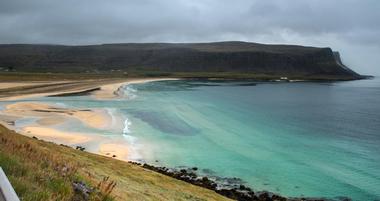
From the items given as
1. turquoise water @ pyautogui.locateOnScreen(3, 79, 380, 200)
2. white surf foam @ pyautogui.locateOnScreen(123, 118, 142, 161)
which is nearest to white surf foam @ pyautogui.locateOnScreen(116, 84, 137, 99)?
turquoise water @ pyautogui.locateOnScreen(3, 79, 380, 200)

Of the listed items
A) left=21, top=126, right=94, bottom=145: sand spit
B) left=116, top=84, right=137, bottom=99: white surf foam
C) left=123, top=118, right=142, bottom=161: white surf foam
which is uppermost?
left=21, top=126, right=94, bottom=145: sand spit

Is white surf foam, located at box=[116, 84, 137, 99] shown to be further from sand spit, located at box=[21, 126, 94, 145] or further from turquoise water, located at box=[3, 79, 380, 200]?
sand spit, located at box=[21, 126, 94, 145]

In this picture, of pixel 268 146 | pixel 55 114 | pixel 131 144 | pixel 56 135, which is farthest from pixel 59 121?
pixel 268 146

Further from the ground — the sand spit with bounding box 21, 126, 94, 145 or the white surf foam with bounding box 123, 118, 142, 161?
the sand spit with bounding box 21, 126, 94, 145

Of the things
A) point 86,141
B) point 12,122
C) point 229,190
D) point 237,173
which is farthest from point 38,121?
point 229,190

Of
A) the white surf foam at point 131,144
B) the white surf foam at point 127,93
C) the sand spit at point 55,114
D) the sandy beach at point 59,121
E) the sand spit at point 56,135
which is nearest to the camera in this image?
the white surf foam at point 131,144

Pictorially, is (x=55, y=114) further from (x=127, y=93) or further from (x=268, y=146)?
(x=127, y=93)

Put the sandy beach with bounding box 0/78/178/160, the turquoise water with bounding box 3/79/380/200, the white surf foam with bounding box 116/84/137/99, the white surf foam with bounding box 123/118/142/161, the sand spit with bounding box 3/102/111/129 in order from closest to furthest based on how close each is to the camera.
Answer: the turquoise water with bounding box 3/79/380/200
the white surf foam with bounding box 123/118/142/161
the sandy beach with bounding box 0/78/178/160
the sand spit with bounding box 3/102/111/129
the white surf foam with bounding box 116/84/137/99

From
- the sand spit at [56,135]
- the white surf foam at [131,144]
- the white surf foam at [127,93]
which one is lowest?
the white surf foam at [127,93]

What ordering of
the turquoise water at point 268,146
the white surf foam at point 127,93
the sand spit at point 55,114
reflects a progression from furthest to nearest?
the white surf foam at point 127,93, the sand spit at point 55,114, the turquoise water at point 268,146

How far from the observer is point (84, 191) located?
979 centimetres

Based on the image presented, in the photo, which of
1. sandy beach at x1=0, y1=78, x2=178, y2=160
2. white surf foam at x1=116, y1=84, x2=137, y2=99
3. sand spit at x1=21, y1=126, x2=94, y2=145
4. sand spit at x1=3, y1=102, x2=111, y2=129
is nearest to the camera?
sandy beach at x1=0, y1=78, x2=178, y2=160

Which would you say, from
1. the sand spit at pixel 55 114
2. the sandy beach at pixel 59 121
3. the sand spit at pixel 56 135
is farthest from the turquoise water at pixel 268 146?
the sand spit at pixel 56 135

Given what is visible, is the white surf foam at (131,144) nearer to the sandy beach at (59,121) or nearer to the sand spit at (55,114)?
the sandy beach at (59,121)
